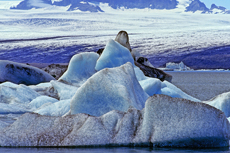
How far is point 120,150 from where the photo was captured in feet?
12.8

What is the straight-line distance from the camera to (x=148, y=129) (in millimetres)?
4086

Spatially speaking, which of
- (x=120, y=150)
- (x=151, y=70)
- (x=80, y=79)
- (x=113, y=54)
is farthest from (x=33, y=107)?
(x=151, y=70)

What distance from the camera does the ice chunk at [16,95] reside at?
8484 mm

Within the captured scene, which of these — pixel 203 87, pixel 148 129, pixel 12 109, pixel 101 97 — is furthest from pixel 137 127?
pixel 203 87

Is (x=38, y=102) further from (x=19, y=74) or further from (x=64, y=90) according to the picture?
(x=19, y=74)

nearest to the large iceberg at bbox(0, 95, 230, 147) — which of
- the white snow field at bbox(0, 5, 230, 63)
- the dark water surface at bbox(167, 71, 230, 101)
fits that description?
the dark water surface at bbox(167, 71, 230, 101)

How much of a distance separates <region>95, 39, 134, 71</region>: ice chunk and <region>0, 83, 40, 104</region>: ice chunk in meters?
2.33

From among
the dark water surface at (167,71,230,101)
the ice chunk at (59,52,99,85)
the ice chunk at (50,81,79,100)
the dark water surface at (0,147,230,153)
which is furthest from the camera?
the dark water surface at (167,71,230,101)

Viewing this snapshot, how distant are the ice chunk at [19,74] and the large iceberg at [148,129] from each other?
8.77 meters

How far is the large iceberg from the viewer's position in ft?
13.2

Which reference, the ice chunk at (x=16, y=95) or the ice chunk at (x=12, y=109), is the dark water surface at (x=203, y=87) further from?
the ice chunk at (x=12, y=109)

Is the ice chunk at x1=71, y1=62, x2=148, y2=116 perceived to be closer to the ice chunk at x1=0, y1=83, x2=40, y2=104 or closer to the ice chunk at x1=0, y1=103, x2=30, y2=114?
the ice chunk at x1=0, y1=103, x2=30, y2=114

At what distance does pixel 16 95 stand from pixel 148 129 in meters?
5.56

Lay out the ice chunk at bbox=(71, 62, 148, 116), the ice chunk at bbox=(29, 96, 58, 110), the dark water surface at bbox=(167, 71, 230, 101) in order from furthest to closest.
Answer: the dark water surface at bbox=(167, 71, 230, 101), the ice chunk at bbox=(29, 96, 58, 110), the ice chunk at bbox=(71, 62, 148, 116)
